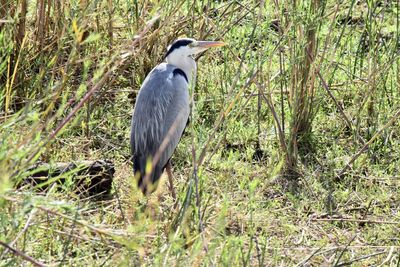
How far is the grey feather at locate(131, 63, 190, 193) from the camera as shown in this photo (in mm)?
4500

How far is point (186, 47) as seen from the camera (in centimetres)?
489

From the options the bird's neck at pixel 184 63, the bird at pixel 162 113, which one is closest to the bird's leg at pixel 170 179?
the bird at pixel 162 113

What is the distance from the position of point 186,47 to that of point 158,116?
47cm

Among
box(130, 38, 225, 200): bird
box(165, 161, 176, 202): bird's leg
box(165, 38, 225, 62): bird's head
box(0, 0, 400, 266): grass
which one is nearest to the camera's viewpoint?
box(0, 0, 400, 266): grass

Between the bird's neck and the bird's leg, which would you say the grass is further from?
the bird's neck

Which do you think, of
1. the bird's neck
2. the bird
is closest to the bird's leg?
the bird

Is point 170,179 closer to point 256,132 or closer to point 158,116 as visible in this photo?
point 158,116

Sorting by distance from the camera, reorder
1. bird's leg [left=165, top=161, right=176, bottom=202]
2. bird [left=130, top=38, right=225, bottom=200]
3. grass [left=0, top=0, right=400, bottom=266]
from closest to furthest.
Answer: grass [left=0, top=0, right=400, bottom=266], bird's leg [left=165, top=161, right=176, bottom=202], bird [left=130, top=38, right=225, bottom=200]

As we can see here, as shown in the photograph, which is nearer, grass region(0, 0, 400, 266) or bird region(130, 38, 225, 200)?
grass region(0, 0, 400, 266)

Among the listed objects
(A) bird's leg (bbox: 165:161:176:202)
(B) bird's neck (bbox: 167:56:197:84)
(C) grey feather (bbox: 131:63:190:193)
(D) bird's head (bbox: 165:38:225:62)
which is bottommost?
(A) bird's leg (bbox: 165:161:176:202)

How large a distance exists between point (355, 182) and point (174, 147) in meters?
0.95

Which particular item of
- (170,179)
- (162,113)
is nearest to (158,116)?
(162,113)

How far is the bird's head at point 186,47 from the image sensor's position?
A: 487 cm

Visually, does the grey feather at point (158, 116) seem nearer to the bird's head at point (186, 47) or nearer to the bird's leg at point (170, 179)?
the bird's leg at point (170, 179)
